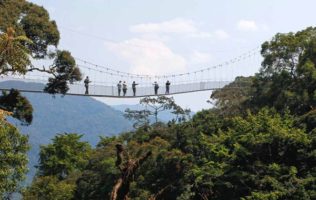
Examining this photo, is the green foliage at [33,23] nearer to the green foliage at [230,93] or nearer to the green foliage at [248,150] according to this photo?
the green foliage at [248,150]

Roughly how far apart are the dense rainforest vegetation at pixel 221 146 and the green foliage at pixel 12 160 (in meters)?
0.03

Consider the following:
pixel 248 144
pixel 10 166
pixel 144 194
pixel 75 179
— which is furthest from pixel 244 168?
pixel 75 179

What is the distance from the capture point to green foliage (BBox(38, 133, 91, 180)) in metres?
34.7

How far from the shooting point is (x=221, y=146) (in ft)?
63.6

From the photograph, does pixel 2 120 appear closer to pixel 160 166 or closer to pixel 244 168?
pixel 244 168

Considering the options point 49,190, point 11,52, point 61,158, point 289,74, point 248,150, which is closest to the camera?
point 11,52

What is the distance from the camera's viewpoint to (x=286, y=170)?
667 inches

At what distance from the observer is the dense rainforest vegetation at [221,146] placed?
16.9m

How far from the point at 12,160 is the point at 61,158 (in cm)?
1872

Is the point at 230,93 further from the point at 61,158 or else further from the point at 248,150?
the point at 248,150

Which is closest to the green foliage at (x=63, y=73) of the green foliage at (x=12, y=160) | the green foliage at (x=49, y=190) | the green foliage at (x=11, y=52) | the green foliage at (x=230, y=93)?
the green foliage at (x=12, y=160)

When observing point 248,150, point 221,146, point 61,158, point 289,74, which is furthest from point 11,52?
point 61,158

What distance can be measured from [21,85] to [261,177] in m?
11.1

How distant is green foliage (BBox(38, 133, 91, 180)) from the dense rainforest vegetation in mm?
4532
